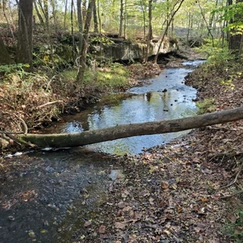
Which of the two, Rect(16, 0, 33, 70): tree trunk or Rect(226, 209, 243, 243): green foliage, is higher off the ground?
Rect(16, 0, 33, 70): tree trunk

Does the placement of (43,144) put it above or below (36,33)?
below

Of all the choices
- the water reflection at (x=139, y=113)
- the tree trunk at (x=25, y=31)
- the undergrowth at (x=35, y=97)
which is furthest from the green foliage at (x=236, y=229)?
the tree trunk at (x=25, y=31)

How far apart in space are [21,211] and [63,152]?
2501 mm

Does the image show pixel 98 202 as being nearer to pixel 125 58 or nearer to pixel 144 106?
pixel 144 106

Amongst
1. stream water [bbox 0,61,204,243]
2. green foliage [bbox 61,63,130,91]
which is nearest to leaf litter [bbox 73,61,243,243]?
stream water [bbox 0,61,204,243]

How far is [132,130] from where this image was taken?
240 inches

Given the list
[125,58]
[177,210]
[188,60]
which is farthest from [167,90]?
[188,60]

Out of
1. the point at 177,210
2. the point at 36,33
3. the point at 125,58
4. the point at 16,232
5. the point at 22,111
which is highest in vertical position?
the point at 36,33

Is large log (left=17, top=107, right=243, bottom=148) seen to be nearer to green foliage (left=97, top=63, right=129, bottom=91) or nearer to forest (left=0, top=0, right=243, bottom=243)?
forest (left=0, top=0, right=243, bottom=243)

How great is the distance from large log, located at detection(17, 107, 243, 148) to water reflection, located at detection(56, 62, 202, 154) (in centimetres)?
54

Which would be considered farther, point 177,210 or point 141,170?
point 141,170

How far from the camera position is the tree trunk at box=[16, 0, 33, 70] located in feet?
31.2

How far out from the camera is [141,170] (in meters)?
5.44

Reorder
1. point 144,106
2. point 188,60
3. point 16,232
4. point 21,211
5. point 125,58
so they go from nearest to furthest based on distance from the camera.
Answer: point 16,232, point 21,211, point 144,106, point 125,58, point 188,60
